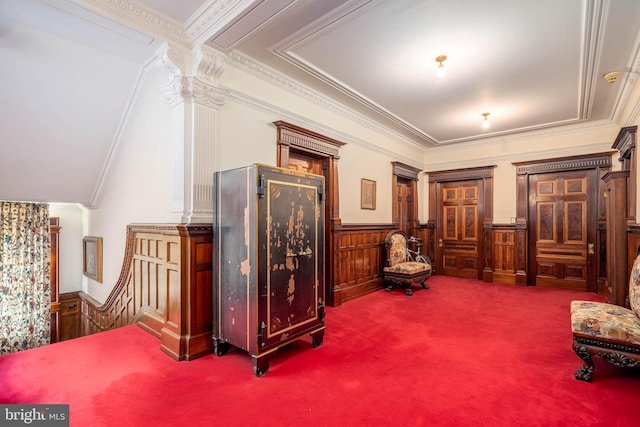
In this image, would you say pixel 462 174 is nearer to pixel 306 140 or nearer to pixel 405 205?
pixel 405 205

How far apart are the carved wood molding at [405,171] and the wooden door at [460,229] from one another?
0.75 meters

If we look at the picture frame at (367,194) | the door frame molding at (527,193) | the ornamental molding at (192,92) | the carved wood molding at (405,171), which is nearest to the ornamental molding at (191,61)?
the ornamental molding at (192,92)

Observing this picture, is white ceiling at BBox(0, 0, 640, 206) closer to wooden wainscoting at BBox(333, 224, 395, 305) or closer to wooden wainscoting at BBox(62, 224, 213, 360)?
wooden wainscoting at BBox(62, 224, 213, 360)

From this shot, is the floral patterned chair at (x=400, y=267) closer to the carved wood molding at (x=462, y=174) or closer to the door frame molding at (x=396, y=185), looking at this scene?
the door frame molding at (x=396, y=185)

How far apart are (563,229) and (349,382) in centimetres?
550

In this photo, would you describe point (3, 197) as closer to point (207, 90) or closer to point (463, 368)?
point (207, 90)

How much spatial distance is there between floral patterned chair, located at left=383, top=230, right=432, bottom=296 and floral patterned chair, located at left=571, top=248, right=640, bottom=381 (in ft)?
8.51

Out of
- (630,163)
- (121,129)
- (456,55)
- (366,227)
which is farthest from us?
(366,227)

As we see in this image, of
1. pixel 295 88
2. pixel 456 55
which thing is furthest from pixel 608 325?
pixel 295 88

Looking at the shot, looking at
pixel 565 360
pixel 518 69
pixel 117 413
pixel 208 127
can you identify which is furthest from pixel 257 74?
pixel 565 360

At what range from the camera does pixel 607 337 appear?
7.41 ft

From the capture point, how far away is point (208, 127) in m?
2.93

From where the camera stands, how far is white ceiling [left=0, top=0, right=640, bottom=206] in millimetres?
2533

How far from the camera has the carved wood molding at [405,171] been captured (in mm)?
5980
